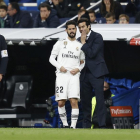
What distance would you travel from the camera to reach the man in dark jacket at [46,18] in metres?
13.0

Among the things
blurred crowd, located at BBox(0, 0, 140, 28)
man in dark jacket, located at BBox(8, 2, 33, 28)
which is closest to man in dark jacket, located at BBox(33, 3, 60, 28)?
blurred crowd, located at BBox(0, 0, 140, 28)

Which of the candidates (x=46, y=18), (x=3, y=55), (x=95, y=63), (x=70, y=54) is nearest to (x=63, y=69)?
(x=70, y=54)

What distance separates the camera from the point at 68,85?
1016 cm

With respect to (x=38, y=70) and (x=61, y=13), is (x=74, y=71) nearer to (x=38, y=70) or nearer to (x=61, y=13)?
(x=38, y=70)

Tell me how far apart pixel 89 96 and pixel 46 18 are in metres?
3.23

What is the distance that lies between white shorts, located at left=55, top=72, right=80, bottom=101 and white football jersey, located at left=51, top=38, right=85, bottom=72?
14 cm

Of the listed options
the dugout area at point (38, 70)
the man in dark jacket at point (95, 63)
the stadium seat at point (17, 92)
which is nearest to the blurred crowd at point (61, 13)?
the dugout area at point (38, 70)

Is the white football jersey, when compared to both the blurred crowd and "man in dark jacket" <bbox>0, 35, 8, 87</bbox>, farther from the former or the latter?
the blurred crowd

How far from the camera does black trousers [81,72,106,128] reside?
10086 mm

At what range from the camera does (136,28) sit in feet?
36.8

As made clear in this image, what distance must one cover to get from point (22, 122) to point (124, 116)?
2.42m
